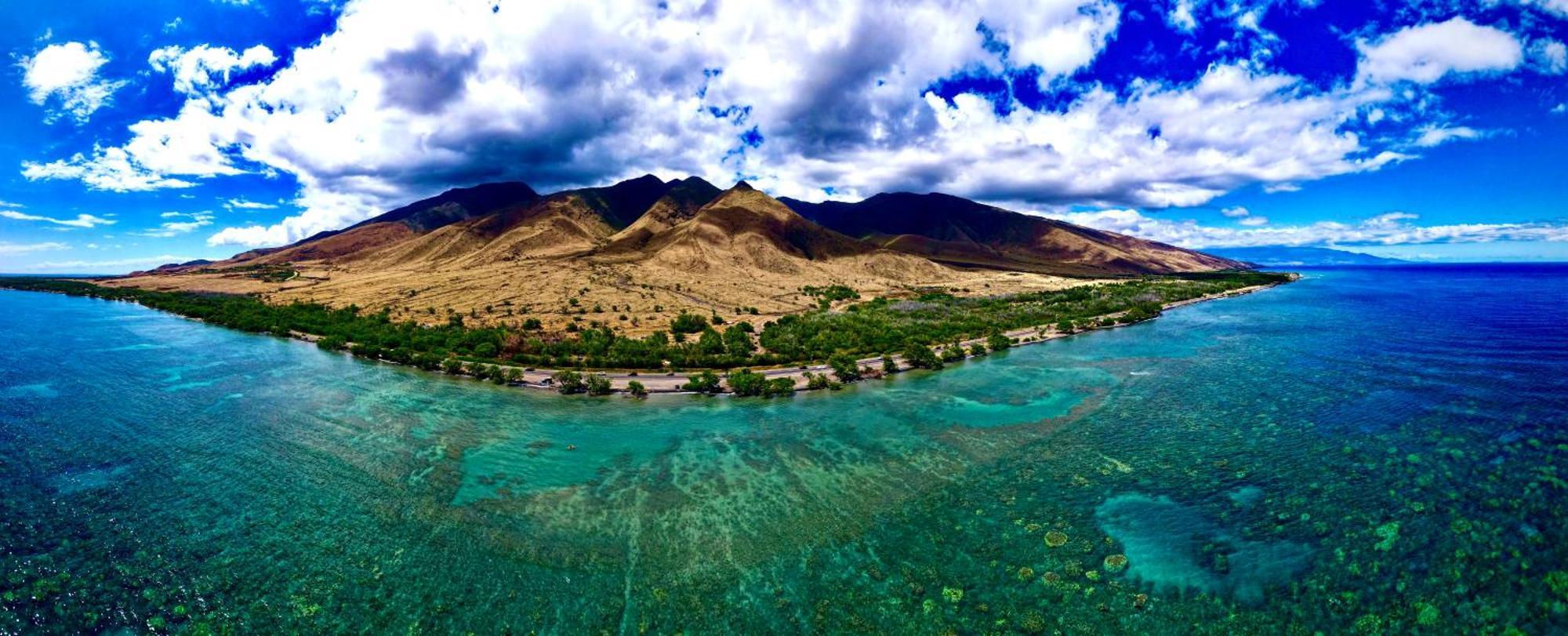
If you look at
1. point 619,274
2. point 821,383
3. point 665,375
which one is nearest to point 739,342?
point 665,375

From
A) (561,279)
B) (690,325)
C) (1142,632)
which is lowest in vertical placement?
(1142,632)

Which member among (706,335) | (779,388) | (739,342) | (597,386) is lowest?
(779,388)

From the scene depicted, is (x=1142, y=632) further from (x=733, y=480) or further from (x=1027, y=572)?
(x=733, y=480)

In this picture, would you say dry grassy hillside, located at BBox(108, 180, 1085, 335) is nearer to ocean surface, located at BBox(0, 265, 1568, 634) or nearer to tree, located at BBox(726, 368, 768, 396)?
tree, located at BBox(726, 368, 768, 396)

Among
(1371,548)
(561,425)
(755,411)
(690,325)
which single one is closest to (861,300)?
(690,325)

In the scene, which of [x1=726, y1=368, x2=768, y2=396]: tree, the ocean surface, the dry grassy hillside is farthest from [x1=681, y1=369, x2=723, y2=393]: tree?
the dry grassy hillside

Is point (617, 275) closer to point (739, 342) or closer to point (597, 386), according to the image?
point (739, 342)
